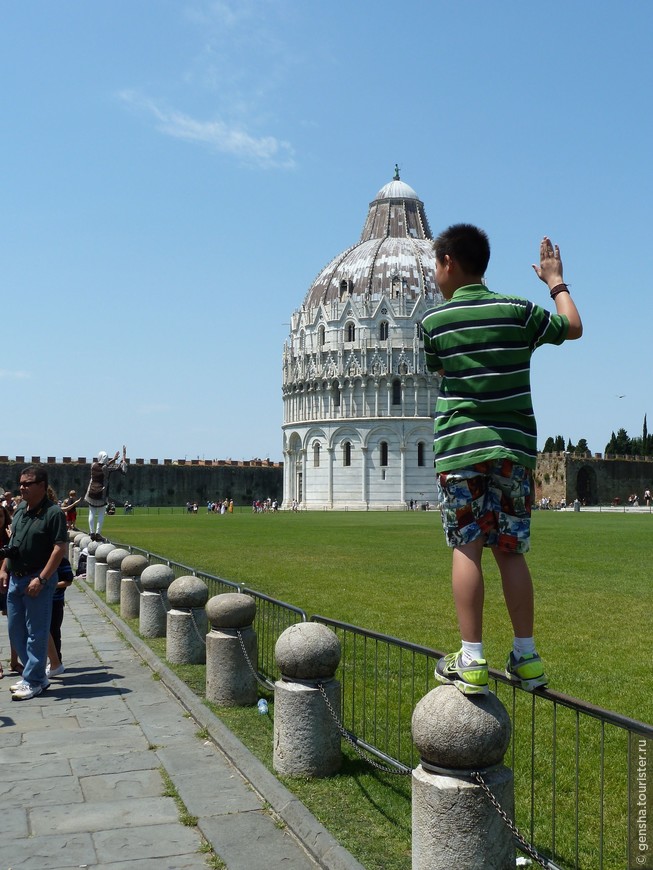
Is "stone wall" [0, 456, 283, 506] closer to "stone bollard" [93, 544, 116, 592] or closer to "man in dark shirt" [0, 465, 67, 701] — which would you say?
"stone bollard" [93, 544, 116, 592]

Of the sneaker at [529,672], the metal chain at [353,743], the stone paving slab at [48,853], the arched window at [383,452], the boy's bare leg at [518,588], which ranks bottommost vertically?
the stone paving slab at [48,853]

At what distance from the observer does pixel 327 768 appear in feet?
18.8

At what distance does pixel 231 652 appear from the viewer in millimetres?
7516

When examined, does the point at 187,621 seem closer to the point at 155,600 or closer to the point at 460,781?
the point at 155,600

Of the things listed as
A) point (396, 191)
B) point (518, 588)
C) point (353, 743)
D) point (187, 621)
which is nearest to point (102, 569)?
point (187, 621)

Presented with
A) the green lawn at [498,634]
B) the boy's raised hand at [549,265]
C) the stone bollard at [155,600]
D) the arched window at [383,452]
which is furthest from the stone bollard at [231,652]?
the arched window at [383,452]

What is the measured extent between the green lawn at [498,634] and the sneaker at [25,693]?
136 centimetres

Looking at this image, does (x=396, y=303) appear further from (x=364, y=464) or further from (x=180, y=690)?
(x=180, y=690)

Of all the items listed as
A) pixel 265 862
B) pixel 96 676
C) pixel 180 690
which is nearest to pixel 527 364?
pixel 265 862

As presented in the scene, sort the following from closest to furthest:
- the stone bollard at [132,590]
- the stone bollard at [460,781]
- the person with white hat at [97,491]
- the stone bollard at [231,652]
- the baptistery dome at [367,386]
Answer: the stone bollard at [460,781], the stone bollard at [231,652], the stone bollard at [132,590], the person with white hat at [97,491], the baptistery dome at [367,386]

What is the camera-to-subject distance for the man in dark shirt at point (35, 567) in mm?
8117

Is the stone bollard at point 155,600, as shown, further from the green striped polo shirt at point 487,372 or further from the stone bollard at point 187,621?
the green striped polo shirt at point 487,372

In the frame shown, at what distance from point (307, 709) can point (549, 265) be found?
3.05 m

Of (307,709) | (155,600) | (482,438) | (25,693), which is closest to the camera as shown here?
(482,438)
